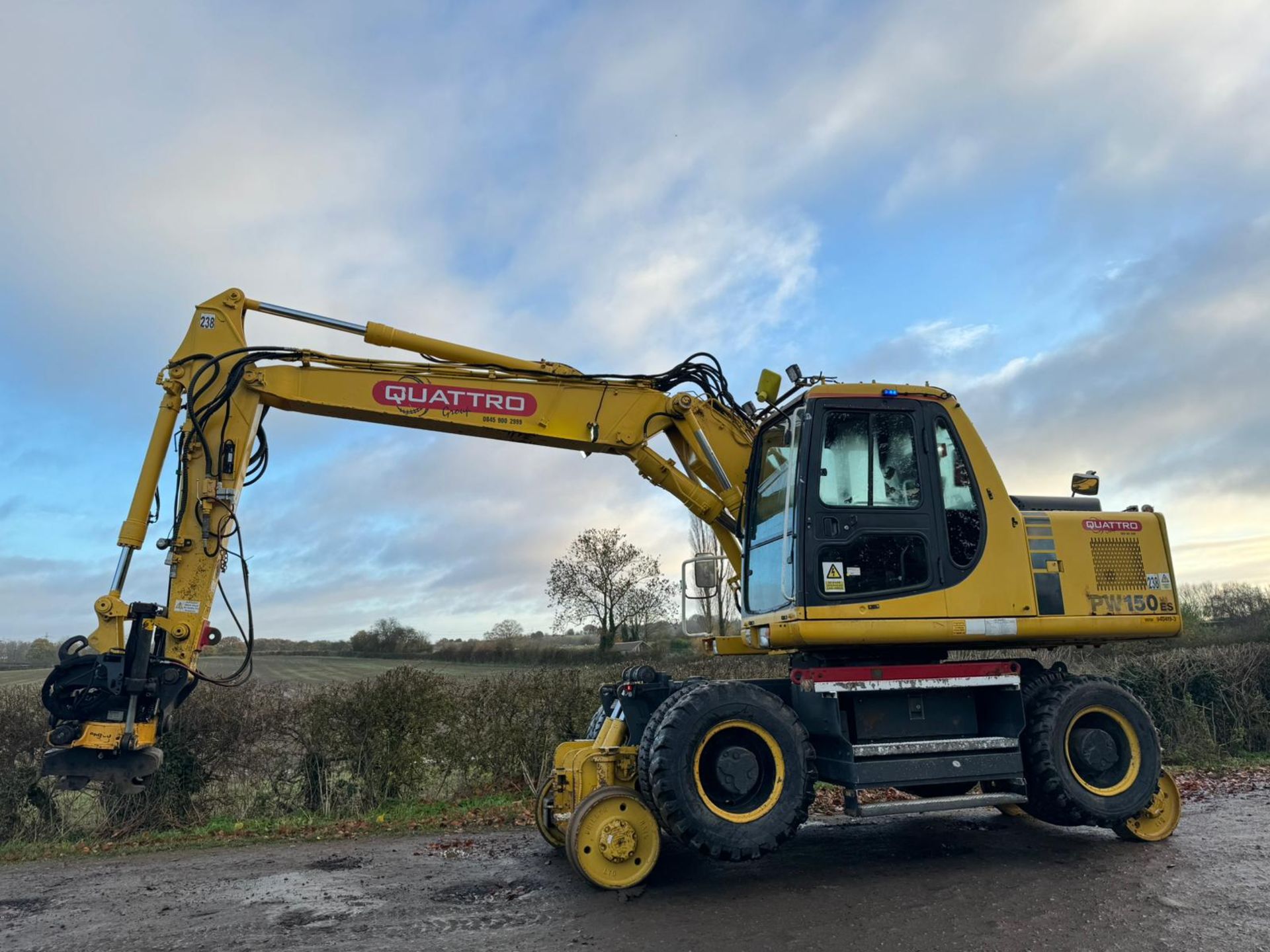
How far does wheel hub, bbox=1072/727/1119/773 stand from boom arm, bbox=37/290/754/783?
10.0ft

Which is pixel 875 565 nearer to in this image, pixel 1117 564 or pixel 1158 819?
pixel 1117 564

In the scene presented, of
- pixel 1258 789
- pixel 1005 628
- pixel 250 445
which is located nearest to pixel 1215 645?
pixel 1258 789

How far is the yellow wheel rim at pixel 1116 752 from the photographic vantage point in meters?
6.83

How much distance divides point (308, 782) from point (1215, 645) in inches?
544

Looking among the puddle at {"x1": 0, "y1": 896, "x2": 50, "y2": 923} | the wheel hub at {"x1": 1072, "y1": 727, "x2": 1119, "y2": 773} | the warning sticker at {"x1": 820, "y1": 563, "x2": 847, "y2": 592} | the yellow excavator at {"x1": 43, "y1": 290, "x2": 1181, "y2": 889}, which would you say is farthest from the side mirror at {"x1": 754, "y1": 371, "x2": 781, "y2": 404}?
the puddle at {"x1": 0, "y1": 896, "x2": 50, "y2": 923}

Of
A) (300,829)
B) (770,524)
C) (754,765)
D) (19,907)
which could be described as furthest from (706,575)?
(19,907)

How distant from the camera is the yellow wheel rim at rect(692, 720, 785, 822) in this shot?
5.95 m

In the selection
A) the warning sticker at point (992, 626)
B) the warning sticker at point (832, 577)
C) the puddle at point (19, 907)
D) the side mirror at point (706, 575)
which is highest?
the side mirror at point (706, 575)

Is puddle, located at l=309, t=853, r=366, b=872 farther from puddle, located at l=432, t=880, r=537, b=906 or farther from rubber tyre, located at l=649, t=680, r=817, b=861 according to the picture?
rubber tyre, located at l=649, t=680, r=817, b=861

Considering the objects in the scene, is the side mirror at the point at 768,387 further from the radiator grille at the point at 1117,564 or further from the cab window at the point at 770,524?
the radiator grille at the point at 1117,564

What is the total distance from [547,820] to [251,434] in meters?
4.08

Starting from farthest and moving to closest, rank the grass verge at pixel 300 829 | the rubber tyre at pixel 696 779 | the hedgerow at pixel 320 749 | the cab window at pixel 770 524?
1. the hedgerow at pixel 320 749
2. the grass verge at pixel 300 829
3. the cab window at pixel 770 524
4. the rubber tyre at pixel 696 779

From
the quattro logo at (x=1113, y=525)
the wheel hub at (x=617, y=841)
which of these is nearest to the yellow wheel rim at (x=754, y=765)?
the wheel hub at (x=617, y=841)

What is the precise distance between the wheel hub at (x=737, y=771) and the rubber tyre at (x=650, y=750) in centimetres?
47
